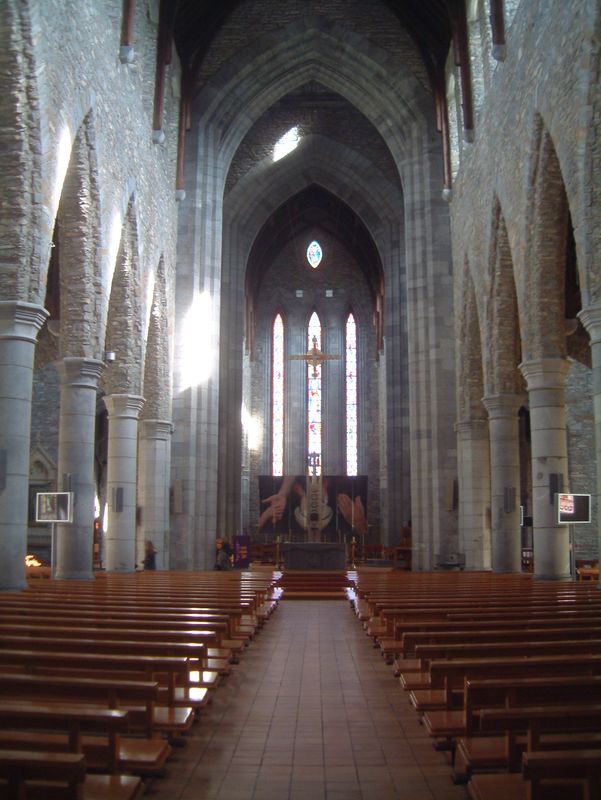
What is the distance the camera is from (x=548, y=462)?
50.6ft

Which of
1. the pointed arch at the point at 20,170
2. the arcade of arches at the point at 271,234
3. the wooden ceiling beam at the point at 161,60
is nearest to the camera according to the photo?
the pointed arch at the point at 20,170

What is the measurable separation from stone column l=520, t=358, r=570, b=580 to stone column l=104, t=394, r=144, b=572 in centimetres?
821

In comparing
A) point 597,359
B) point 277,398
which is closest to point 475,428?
point 597,359

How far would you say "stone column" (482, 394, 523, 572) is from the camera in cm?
1878

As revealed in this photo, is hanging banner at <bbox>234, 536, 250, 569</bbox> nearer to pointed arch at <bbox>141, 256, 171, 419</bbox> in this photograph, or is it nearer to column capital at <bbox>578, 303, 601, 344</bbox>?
pointed arch at <bbox>141, 256, 171, 419</bbox>

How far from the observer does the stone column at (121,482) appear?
18.5m

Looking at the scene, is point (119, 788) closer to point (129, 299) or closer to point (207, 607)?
point (207, 607)

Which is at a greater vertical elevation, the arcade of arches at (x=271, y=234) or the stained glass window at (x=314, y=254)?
the stained glass window at (x=314, y=254)

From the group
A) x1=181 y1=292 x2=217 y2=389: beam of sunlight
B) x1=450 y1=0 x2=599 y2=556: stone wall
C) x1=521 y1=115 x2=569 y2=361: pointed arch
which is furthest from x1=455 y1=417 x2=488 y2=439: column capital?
x1=181 y1=292 x2=217 y2=389: beam of sunlight

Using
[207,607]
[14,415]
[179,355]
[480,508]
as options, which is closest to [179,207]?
[179,355]

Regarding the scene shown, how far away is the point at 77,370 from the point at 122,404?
3.61 meters

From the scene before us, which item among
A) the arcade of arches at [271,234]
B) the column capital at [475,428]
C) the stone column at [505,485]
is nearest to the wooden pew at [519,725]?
the arcade of arches at [271,234]

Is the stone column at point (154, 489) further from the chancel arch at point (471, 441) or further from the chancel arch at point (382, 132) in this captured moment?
the chancel arch at point (471, 441)

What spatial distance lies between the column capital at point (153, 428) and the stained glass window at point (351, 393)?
68.9ft
